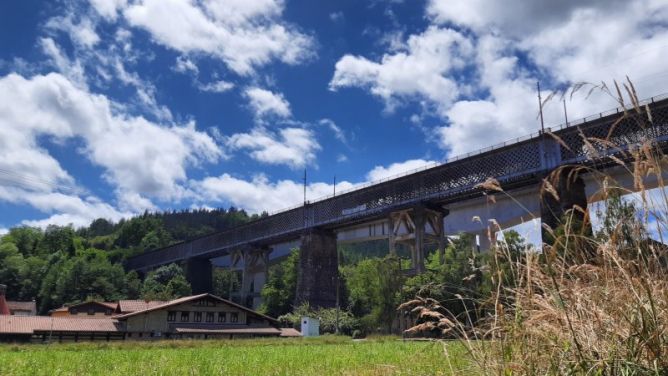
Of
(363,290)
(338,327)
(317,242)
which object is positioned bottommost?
(338,327)

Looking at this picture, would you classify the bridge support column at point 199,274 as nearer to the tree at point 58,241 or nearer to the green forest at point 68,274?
the green forest at point 68,274

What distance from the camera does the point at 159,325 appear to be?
149 feet

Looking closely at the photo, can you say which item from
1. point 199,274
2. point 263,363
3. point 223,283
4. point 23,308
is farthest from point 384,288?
point 23,308

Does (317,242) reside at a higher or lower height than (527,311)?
higher

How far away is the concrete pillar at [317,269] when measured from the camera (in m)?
56.2

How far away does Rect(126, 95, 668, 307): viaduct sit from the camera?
3378 centimetres

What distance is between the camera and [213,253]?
3142 inches

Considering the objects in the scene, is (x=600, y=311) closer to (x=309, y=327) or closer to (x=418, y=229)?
(x=418, y=229)

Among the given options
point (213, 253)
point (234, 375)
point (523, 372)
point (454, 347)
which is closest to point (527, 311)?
point (523, 372)

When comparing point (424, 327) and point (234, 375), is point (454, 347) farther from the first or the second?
point (234, 375)

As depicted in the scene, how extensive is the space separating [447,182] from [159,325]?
2980cm

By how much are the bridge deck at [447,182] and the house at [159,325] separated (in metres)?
14.1

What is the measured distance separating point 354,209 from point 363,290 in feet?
34.8

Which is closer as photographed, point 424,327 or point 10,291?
point 424,327
